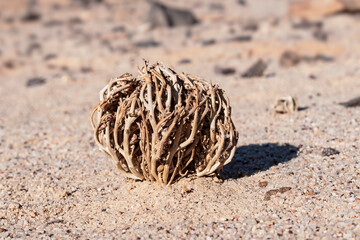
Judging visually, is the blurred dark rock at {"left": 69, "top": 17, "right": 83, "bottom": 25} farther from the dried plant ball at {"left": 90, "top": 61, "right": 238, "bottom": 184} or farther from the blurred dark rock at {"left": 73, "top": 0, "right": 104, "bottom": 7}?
the dried plant ball at {"left": 90, "top": 61, "right": 238, "bottom": 184}

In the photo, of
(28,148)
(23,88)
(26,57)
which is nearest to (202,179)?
(28,148)

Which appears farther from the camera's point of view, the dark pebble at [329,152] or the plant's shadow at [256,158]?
the dark pebble at [329,152]

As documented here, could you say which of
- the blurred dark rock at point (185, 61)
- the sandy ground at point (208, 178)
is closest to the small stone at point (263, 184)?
the sandy ground at point (208, 178)

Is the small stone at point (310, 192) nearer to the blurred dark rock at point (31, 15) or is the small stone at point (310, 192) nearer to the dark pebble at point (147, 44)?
the dark pebble at point (147, 44)

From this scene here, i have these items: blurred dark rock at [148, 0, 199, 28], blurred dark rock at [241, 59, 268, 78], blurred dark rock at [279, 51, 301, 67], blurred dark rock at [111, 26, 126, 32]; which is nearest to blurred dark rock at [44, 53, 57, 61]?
blurred dark rock at [111, 26, 126, 32]

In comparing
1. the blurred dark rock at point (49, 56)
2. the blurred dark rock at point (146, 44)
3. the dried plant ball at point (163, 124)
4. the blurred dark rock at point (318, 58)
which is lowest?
the blurred dark rock at point (49, 56)
